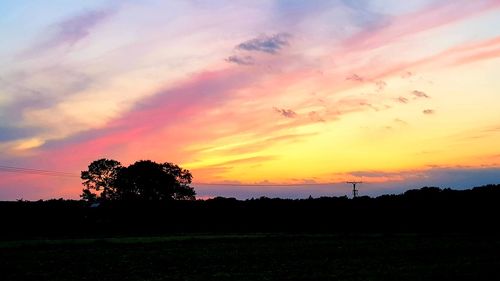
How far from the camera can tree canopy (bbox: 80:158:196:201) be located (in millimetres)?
112062

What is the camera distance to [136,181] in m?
112

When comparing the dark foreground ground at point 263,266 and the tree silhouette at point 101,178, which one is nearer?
the dark foreground ground at point 263,266

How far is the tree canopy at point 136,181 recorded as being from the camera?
112 metres

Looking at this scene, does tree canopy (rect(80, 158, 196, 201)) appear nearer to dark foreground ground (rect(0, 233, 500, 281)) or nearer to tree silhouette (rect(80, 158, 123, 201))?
tree silhouette (rect(80, 158, 123, 201))

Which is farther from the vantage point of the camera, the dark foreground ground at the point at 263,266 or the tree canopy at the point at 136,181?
the tree canopy at the point at 136,181

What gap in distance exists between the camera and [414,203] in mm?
66812

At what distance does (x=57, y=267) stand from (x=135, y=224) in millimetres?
55534

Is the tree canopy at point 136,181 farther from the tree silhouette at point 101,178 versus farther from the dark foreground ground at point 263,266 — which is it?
the dark foreground ground at point 263,266

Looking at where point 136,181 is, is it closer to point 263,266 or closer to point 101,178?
point 101,178

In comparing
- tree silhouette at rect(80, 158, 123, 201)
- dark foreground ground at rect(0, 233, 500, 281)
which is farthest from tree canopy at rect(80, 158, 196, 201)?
dark foreground ground at rect(0, 233, 500, 281)

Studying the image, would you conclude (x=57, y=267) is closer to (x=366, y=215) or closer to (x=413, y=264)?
(x=413, y=264)

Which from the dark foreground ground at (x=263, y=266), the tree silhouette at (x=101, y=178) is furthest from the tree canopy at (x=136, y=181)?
the dark foreground ground at (x=263, y=266)

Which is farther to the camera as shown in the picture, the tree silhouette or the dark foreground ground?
the tree silhouette

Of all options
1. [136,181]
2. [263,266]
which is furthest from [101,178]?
[263,266]
